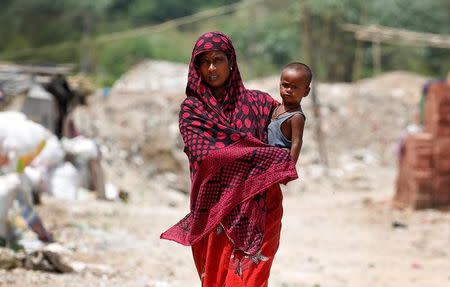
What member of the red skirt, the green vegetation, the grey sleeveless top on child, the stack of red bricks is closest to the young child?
the grey sleeveless top on child

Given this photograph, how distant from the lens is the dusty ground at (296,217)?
24.5 ft

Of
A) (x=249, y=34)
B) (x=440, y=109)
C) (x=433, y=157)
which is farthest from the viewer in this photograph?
(x=249, y=34)

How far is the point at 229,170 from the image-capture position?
4.13m

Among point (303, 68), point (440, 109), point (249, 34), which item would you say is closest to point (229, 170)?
point (303, 68)

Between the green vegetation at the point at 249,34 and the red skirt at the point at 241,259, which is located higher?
the green vegetation at the point at 249,34

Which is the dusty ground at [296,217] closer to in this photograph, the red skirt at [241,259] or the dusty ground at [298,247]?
the dusty ground at [298,247]

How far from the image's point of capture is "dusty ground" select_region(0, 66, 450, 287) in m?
7.46

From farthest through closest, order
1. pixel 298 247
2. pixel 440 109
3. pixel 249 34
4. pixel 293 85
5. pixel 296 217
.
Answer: pixel 249 34 → pixel 296 217 → pixel 440 109 → pixel 298 247 → pixel 293 85

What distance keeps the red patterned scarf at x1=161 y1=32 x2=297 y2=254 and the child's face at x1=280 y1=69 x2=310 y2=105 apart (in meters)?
0.19

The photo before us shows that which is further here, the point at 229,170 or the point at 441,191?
the point at 441,191

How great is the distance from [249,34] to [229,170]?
3650 centimetres

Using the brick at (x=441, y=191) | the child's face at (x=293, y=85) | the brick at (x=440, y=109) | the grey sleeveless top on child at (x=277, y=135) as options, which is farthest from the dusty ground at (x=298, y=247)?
the child's face at (x=293, y=85)

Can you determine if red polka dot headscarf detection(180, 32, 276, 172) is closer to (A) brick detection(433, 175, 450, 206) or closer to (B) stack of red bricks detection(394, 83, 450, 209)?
(B) stack of red bricks detection(394, 83, 450, 209)

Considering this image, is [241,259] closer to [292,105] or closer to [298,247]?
[292,105]
